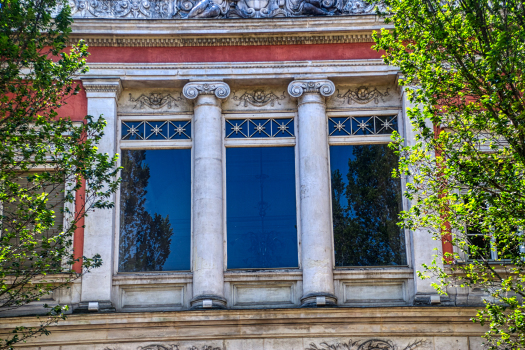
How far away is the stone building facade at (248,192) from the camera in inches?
650

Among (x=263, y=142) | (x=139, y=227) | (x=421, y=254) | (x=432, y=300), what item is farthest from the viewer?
(x=263, y=142)

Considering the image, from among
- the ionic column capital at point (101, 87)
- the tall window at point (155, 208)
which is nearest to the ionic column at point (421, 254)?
the tall window at point (155, 208)

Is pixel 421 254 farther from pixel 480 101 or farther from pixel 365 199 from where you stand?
pixel 480 101

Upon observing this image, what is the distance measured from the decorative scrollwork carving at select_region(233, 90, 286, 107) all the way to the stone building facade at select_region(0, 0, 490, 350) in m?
0.03

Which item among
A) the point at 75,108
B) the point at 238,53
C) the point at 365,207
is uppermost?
the point at 238,53

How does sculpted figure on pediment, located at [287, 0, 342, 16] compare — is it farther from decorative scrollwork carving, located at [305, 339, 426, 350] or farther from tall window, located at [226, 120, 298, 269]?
decorative scrollwork carving, located at [305, 339, 426, 350]

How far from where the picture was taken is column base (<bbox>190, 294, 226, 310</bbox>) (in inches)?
658

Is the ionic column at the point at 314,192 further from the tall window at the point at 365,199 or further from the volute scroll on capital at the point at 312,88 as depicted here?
the tall window at the point at 365,199

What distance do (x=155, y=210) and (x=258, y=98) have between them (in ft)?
11.1

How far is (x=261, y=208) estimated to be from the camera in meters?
18.1

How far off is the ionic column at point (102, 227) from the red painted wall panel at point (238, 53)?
0.74 m

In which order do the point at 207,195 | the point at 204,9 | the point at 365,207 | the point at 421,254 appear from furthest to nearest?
the point at 204,9, the point at 365,207, the point at 207,195, the point at 421,254

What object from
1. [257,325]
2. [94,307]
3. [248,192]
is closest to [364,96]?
[248,192]

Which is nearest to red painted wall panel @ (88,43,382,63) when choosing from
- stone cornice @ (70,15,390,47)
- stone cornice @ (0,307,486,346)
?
stone cornice @ (70,15,390,47)
